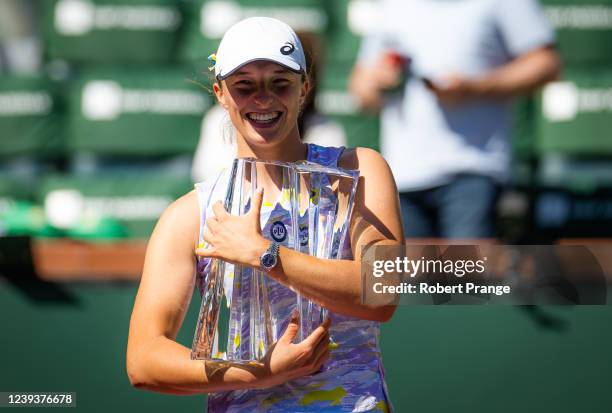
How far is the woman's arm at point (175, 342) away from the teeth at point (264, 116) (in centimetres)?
17

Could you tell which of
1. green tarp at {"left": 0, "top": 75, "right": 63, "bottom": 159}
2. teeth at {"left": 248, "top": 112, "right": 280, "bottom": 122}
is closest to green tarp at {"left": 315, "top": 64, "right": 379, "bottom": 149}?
green tarp at {"left": 0, "top": 75, "right": 63, "bottom": 159}

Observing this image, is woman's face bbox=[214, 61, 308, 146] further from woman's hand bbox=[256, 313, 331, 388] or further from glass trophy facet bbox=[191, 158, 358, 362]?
woman's hand bbox=[256, 313, 331, 388]

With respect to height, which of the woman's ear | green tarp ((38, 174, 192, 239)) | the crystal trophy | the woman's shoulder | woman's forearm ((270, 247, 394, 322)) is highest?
green tarp ((38, 174, 192, 239))

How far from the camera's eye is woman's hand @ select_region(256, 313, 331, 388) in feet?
4.81

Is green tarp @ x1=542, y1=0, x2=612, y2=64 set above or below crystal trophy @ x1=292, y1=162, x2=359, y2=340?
above

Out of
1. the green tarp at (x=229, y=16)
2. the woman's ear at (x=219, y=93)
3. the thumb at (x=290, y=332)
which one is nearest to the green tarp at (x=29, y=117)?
the green tarp at (x=229, y=16)

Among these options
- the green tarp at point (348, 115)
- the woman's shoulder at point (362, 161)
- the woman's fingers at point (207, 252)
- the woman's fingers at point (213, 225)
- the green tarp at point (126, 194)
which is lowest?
the woman's fingers at point (207, 252)

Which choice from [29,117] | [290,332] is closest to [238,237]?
[290,332]

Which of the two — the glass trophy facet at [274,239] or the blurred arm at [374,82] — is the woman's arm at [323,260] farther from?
the blurred arm at [374,82]

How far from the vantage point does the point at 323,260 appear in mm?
1511

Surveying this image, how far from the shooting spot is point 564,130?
437 centimetres

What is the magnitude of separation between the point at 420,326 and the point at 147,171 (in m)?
2.05

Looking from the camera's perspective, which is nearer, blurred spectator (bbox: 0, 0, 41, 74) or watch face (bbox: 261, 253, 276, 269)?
watch face (bbox: 261, 253, 276, 269)

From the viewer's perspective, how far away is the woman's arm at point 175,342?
1485 millimetres
